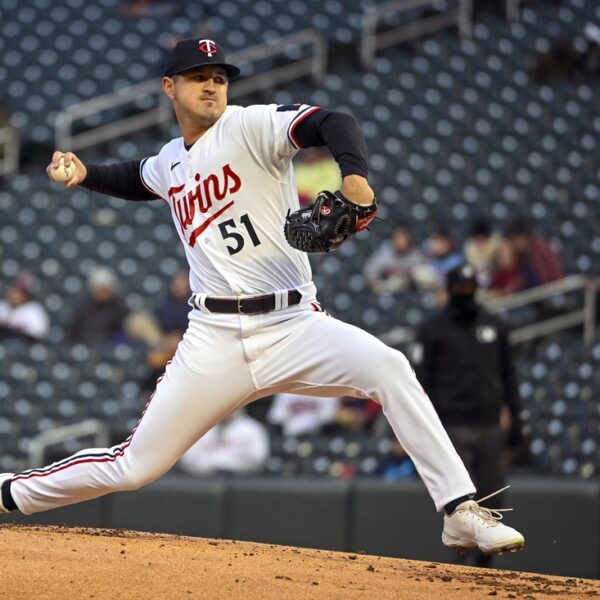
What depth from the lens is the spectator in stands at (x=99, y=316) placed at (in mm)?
10102

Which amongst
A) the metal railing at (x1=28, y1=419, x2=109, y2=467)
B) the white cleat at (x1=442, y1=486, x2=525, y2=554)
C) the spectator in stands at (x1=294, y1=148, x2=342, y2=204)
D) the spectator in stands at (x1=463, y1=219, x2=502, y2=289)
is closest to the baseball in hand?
the white cleat at (x1=442, y1=486, x2=525, y2=554)

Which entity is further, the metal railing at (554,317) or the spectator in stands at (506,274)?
the spectator in stands at (506,274)

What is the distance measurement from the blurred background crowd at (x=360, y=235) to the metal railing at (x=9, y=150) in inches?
1.3

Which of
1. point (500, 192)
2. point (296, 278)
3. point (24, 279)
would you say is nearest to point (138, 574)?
point (296, 278)

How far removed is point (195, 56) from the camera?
4070mm

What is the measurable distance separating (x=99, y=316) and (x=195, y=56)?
20.9 ft

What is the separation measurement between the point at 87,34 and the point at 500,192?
196 inches

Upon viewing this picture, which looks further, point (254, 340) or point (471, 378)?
point (471, 378)

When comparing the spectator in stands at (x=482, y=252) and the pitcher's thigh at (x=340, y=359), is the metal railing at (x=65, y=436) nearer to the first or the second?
the spectator in stands at (x=482, y=252)

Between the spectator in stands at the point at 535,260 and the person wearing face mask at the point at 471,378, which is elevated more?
the spectator in stands at the point at 535,260

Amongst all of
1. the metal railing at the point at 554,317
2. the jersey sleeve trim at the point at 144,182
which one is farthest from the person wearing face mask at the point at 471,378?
the metal railing at the point at 554,317

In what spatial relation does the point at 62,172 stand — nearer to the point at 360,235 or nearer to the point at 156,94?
the point at 360,235

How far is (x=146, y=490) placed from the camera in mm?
7020

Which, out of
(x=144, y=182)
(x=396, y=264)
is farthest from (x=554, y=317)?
(x=144, y=182)
